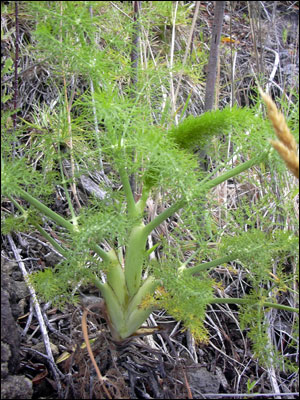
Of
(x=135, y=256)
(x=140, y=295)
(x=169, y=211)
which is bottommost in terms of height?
(x=140, y=295)

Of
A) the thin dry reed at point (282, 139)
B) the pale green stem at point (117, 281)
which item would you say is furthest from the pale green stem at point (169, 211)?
the thin dry reed at point (282, 139)

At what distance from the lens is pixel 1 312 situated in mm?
1159

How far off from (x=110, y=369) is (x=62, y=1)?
0.91m

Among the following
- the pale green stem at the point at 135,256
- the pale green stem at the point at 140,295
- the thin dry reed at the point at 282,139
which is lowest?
the pale green stem at the point at 140,295

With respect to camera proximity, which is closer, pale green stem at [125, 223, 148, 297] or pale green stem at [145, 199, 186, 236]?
pale green stem at [145, 199, 186, 236]

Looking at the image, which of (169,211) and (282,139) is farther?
(169,211)

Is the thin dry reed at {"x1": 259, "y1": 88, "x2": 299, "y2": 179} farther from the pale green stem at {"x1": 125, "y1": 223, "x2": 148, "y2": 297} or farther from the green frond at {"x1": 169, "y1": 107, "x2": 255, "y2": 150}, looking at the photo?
the pale green stem at {"x1": 125, "y1": 223, "x2": 148, "y2": 297}

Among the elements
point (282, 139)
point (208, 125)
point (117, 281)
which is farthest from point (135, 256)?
point (282, 139)

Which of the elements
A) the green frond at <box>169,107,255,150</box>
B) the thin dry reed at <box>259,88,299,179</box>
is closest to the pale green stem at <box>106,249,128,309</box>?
the green frond at <box>169,107,255,150</box>

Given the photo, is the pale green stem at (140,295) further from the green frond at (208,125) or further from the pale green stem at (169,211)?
the green frond at (208,125)

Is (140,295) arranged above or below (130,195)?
below

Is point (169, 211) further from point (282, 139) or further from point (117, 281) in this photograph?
point (282, 139)

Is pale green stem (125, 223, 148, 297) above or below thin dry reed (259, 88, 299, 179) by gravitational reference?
below

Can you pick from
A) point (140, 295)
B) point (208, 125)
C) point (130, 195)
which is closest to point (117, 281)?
point (140, 295)
